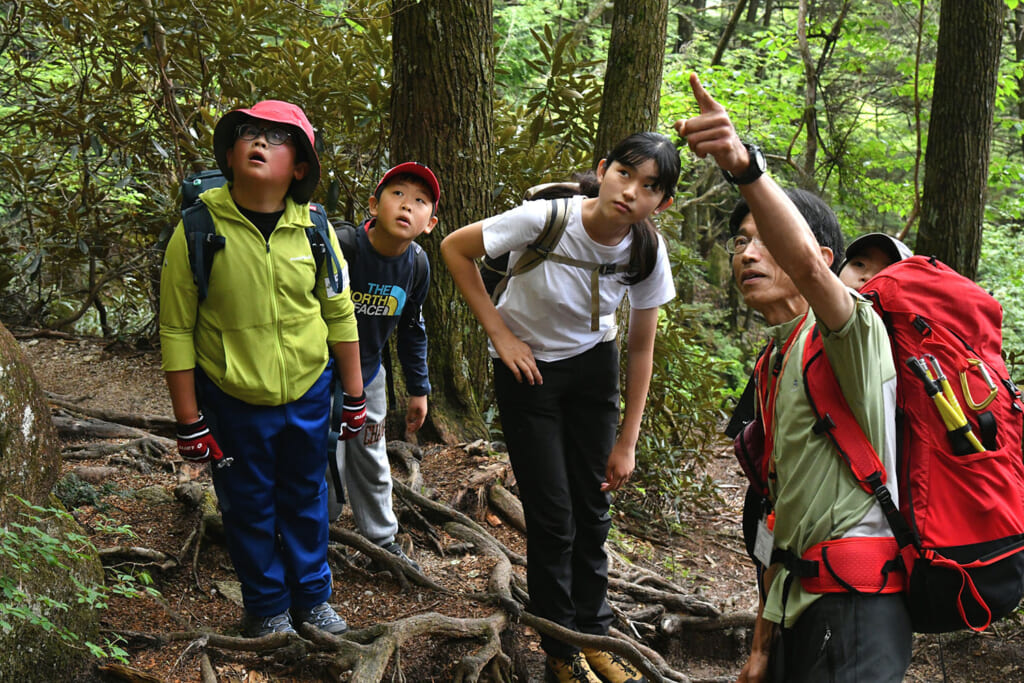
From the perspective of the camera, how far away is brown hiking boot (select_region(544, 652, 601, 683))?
10.5 ft

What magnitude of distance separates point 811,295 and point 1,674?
264 cm

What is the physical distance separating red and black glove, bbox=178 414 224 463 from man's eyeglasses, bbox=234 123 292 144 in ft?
3.33

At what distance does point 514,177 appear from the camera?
20.1 ft

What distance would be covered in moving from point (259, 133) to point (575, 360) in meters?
1.42

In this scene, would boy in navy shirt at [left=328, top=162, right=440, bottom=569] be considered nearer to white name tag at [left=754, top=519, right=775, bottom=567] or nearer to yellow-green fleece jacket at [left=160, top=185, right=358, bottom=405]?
yellow-green fleece jacket at [left=160, top=185, right=358, bottom=405]

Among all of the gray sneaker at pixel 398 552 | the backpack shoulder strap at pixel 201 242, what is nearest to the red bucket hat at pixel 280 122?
the backpack shoulder strap at pixel 201 242

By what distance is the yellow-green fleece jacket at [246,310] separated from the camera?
2822 millimetres

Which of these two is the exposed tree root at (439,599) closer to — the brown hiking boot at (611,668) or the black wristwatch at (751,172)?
the brown hiking boot at (611,668)

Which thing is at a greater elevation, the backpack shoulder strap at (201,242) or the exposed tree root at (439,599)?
the backpack shoulder strap at (201,242)

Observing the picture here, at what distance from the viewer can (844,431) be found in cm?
183

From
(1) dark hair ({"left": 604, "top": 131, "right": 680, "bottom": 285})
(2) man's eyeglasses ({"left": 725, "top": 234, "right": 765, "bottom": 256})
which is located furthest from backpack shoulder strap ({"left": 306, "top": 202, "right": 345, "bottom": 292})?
(2) man's eyeglasses ({"left": 725, "top": 234, "right": 765, "bottom": 256})

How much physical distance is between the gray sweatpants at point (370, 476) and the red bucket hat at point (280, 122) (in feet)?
3.49

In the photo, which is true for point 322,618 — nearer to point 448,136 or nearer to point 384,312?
point 384,312

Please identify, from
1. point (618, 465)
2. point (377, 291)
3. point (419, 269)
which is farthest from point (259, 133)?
point (618, 465)
